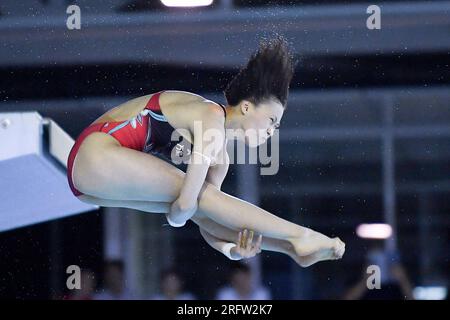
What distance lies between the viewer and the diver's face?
3.49 meters

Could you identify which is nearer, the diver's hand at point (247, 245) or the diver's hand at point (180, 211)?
the diver's hand at point (180, 211)

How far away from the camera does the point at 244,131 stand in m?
3.56

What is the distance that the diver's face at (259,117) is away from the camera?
3.49 metres
